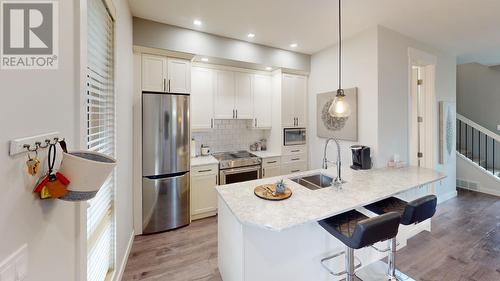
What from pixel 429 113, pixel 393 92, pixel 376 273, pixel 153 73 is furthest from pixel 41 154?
pixel 429 113

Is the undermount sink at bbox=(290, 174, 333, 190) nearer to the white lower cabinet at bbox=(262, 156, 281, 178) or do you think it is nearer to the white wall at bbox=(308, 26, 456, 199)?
the white wall at bbox=(308, 26, 456, 199)

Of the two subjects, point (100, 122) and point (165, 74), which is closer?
point (100, 122)

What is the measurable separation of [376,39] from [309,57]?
1.33 meters

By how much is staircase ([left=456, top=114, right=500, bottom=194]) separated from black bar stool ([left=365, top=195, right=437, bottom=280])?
4.12 metres

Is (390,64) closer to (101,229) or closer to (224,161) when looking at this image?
(224,161)

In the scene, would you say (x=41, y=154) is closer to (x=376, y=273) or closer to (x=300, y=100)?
(x=376, y=273)

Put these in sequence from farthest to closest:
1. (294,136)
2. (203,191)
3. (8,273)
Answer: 1. (294,136)
2. (203,191)
3. (8,273)

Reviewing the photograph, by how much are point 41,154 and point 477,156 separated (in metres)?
8.01

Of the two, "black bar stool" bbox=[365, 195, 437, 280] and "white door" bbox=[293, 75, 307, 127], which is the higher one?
"white door" bbox=[293, 75, 307, 127]

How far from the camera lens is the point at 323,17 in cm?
261

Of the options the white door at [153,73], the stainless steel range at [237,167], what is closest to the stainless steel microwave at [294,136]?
the stainless steel range at [237,167]

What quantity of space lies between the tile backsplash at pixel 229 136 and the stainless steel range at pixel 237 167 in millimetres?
302

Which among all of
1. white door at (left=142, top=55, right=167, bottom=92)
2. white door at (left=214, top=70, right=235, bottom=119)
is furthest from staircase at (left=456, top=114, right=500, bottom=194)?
white door at (left=142, top=55, right=167, bottom=92)

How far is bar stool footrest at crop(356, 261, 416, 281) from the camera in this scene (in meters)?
1.99
